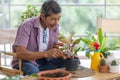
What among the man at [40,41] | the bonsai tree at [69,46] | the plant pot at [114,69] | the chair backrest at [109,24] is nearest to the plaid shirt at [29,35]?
the man at [40,41]

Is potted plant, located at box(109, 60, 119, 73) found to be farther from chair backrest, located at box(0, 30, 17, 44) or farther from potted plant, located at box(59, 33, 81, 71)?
chair backrest, located at box(0, 30, 17, 44)

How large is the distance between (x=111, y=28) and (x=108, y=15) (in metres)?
1.26

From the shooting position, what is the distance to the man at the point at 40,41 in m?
2.49

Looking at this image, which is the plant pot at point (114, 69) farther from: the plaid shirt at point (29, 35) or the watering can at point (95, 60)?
the plaid shirt at point (29, 35)

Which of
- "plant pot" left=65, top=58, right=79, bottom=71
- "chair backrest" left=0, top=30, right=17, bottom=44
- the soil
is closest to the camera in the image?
the soil

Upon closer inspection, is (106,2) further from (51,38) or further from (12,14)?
(51,38)

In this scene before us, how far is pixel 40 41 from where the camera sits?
2703 mm

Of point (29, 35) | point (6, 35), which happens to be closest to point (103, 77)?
point (29, 35)

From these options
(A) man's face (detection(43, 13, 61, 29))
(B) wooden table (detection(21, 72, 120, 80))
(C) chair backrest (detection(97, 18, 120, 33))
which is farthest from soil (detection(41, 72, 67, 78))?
(C) chair backrest (detection(97, 18, 120, 33))

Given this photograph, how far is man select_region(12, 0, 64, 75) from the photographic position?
2.49 metres

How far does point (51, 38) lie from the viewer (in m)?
2.78

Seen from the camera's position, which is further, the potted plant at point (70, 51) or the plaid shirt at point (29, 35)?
the plaid shirt at point (29, 35)

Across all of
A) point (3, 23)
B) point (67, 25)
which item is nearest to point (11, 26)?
point (3, 23)

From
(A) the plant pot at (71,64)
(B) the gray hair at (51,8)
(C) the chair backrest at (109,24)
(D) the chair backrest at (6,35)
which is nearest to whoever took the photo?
(A) the plant pot at (71,64)
